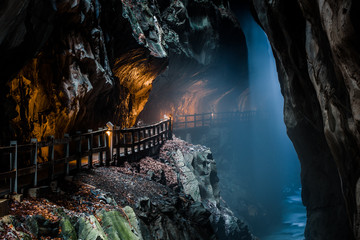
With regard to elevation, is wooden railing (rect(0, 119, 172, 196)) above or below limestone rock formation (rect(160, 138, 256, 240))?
above

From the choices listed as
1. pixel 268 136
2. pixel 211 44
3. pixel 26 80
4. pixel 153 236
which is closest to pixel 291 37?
pixel 153 236

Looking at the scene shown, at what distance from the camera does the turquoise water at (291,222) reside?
89.2 ft

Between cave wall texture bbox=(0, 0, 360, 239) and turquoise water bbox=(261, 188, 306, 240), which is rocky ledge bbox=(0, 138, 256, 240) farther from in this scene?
turquoise water bbox=(261, 188, 306, 240)

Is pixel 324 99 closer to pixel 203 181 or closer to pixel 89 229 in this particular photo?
pixel 89 229

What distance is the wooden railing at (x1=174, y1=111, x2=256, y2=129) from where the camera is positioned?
31.5 m

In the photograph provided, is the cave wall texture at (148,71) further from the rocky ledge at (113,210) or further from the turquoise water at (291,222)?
the turquoise water at (291,222)

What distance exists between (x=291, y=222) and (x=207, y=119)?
1566 cm

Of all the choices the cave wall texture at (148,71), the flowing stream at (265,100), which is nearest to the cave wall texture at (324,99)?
the cave wall texture at (148,71)

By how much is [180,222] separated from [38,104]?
699cm

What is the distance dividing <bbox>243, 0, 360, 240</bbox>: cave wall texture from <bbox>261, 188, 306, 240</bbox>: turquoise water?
12.6 meters

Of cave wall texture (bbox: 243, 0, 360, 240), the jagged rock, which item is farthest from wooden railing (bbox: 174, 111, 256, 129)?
the jagged rock

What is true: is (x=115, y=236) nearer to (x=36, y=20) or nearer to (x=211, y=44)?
(x=36, y=20)

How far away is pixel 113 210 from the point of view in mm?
6953

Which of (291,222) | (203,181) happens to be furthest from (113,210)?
(291,222)
